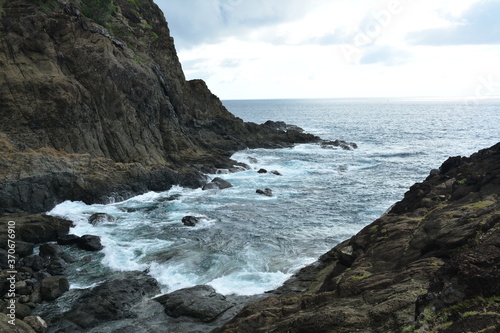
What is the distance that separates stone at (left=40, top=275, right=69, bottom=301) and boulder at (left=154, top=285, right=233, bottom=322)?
194 inches

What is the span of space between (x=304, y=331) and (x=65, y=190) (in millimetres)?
28936

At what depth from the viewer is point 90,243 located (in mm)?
24469

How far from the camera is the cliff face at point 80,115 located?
32062 mm

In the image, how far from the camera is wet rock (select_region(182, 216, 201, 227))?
96.7 feet

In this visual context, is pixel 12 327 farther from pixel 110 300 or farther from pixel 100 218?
pixel 100 218

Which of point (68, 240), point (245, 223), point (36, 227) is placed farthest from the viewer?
point (245, 223)

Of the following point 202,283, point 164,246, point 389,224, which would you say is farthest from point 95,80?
point 389,224

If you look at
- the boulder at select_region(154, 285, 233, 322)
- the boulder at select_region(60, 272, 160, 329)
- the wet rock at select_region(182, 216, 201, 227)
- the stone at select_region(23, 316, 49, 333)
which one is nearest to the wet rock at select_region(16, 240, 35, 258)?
the boulder at select_region(60, 272, 160, 329)

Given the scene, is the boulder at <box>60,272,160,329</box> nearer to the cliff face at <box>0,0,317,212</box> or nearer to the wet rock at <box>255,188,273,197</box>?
the cliff face at <box>0,0,317,212</box>

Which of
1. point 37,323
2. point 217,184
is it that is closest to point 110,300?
point 37,323

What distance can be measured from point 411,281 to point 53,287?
1659 cm

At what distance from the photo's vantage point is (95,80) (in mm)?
40312

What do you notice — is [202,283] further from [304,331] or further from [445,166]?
[445,166]

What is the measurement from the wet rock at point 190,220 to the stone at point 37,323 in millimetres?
14240
